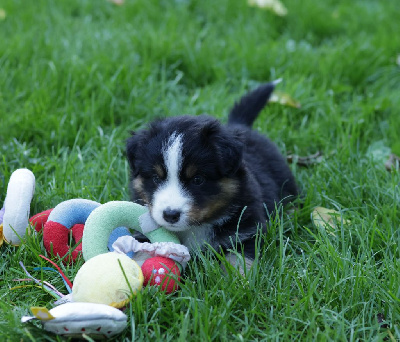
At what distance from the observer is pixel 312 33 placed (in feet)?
20.1

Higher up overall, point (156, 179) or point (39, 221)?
point (156, 179)

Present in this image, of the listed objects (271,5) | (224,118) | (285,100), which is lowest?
(224,118)

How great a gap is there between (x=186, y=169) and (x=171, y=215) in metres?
0.25

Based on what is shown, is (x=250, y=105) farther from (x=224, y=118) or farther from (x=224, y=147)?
(x=224, y=147)

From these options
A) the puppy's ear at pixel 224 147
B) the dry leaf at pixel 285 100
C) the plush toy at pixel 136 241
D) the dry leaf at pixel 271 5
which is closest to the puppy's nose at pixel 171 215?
the plush toy at pixel 136 241

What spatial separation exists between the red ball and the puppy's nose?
0.66ft

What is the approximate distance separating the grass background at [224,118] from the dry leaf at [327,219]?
80mm

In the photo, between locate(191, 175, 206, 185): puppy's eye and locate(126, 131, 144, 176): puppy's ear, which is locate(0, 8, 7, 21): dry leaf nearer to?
locate(126, 131, 144, 176): puppy's ear

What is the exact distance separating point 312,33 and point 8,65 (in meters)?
3.39

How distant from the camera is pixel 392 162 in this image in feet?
12.9

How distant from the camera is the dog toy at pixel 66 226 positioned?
2764 mm

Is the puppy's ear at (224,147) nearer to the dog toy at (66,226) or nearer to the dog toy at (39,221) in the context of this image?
the dog toy at (66,226)

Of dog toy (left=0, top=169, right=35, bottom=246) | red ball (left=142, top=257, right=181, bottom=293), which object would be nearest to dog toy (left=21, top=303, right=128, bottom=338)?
red ball (left=142, top=257, right=181, bottom=293)

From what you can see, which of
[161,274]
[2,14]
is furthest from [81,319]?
[2,14]
